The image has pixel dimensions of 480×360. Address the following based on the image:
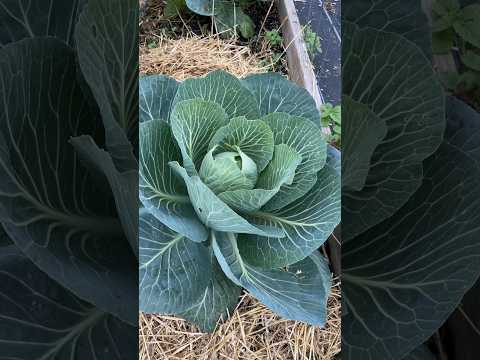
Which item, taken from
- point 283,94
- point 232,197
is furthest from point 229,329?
point 283,94

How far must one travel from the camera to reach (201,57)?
44 centimetres

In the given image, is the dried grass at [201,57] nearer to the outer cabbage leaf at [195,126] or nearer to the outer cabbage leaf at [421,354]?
the outer cabbage leaf at [195,126]

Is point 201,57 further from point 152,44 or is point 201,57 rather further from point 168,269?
point 168,269

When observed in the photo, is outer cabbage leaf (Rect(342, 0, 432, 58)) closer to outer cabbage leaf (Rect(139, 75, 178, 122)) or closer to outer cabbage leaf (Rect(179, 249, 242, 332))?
outer cabbage leaf (Rect(139, 75, 178, 122))

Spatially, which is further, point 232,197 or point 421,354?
point 232,197

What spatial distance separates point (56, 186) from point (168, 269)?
0.14 meters

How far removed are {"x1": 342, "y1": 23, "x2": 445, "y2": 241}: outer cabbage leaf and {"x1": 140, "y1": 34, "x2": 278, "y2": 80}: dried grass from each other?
13cm

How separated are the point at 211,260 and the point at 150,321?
0.10 metres

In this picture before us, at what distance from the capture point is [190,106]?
0.47 m

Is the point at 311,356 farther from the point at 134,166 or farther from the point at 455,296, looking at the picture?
the point at 134,166

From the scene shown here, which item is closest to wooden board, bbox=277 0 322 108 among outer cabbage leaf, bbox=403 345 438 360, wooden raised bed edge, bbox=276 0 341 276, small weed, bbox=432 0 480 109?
wooden raised bed edge, bbox=276 0 341 276

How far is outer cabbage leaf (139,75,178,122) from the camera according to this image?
1.31 ft

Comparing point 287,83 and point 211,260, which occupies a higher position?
point 287,83

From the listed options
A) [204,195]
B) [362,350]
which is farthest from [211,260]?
[362,350]
